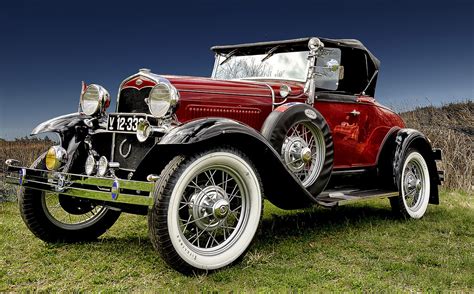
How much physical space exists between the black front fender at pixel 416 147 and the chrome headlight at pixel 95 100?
364cm

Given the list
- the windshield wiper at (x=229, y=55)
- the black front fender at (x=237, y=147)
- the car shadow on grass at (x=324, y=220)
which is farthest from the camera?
the windshield wiper at (x=229, y=55)

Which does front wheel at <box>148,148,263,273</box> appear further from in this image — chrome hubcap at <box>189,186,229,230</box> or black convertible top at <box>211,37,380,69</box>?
black convertible top at <box>211,37,380,69</box>

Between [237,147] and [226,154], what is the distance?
283mm

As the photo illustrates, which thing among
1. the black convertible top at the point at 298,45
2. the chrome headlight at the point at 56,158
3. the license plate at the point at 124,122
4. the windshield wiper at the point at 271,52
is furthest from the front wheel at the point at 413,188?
the chrome headlight at the point at 56,158

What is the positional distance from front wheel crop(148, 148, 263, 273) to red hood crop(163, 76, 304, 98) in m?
0.85

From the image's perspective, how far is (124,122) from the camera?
177 inches

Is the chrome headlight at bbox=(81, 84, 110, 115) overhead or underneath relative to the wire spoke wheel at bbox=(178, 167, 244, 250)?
overhead

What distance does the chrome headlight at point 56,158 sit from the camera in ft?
14.7

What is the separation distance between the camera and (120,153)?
4.62 meters

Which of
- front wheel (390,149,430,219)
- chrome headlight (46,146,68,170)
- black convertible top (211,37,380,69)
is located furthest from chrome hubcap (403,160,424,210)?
chrome headlight (46,146,68,170)

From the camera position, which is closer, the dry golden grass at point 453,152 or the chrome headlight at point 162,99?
the chrome headlight at point 162,99

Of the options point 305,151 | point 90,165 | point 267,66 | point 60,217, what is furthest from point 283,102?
point 60,217

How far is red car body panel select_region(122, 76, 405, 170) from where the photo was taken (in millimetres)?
4574

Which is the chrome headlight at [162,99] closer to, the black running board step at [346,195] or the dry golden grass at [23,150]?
the black running board step at [346,195]
